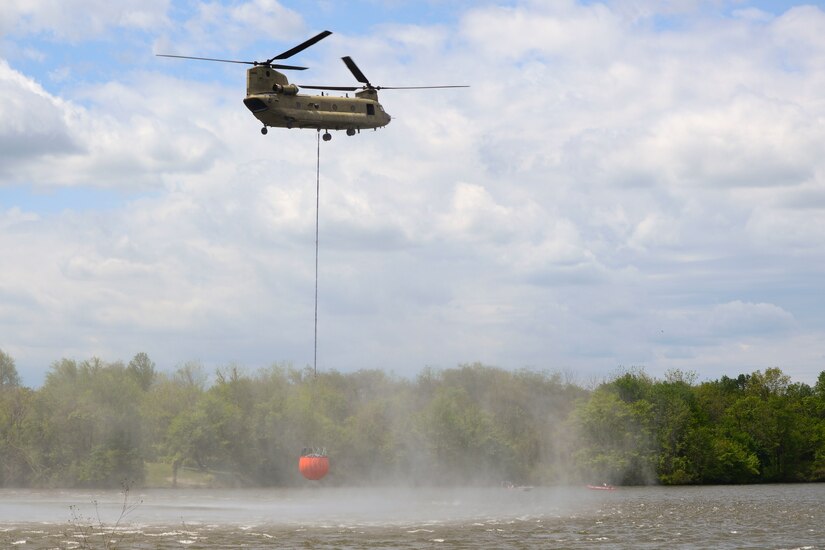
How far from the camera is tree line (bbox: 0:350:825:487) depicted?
10631 centimetres

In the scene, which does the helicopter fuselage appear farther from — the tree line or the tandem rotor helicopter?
the tree line

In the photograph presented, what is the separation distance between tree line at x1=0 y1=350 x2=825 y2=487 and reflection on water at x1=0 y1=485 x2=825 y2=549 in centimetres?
845

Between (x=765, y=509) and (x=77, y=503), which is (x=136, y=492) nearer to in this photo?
(x=77, y=503)

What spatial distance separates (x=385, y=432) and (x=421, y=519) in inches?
2025

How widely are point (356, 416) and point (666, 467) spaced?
35579mm

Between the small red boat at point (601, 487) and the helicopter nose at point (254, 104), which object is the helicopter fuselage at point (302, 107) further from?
the small red boat at point (601, 487)

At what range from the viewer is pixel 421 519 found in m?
64.4

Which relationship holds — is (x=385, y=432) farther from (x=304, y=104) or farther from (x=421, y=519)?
(x=304, y=104)

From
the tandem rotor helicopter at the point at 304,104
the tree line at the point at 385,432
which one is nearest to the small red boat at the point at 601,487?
the tree line at the point at 385,432

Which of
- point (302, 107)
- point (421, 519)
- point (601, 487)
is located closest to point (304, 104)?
point (302, 107)

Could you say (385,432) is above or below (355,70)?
below

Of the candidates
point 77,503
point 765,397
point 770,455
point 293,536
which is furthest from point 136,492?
point 765,397

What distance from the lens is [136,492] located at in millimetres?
99562

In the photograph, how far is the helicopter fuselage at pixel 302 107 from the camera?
4050cm
